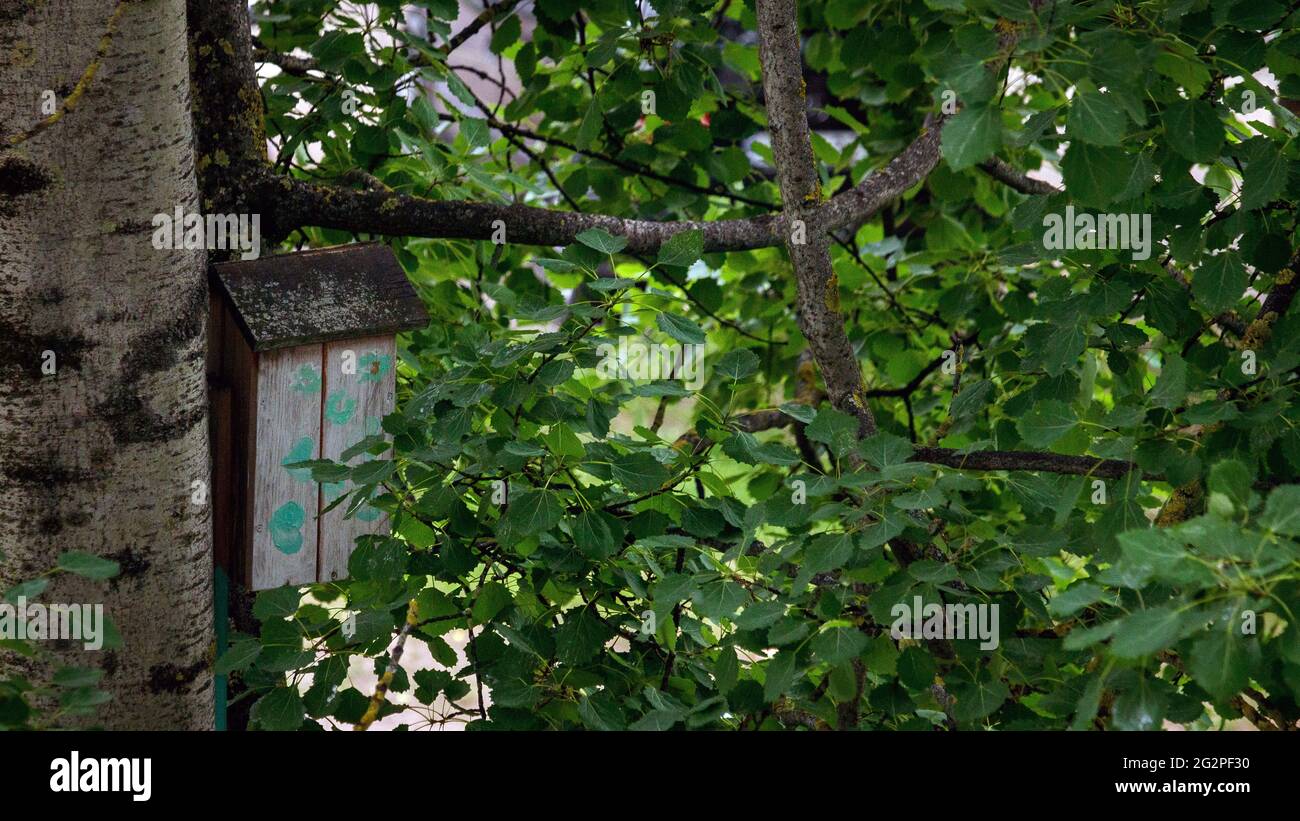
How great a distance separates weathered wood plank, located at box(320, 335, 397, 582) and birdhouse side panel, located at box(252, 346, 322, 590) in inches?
0.8

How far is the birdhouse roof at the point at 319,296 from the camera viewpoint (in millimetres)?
1845

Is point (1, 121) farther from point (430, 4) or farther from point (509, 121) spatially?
point (509, 121)

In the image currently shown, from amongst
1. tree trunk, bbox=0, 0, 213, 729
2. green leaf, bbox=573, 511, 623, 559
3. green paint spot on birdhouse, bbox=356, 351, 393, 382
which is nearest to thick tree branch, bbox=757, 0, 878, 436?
green leaf, bbox=573, 511, 623, 559

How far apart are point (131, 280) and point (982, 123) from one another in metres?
1.15

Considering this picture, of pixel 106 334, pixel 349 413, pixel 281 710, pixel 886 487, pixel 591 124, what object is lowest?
pixel 281 710

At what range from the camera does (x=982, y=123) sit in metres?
1.33

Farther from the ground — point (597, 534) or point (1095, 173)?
point (1095, 173)

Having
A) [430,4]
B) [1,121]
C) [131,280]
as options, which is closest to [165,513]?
[131,280]

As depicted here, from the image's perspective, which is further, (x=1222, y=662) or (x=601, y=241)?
(x=601, y=241)

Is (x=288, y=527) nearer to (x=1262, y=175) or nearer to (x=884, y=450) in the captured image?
(x=884, y=450)

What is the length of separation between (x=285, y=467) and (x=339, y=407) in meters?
0.15

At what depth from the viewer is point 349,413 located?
1.98 m

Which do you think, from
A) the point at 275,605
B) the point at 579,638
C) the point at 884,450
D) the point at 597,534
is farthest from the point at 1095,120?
the point at 275,605

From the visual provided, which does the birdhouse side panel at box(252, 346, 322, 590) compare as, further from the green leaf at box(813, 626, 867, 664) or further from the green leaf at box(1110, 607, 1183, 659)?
the green leaf at box(1110, 607, 1183, 659)
